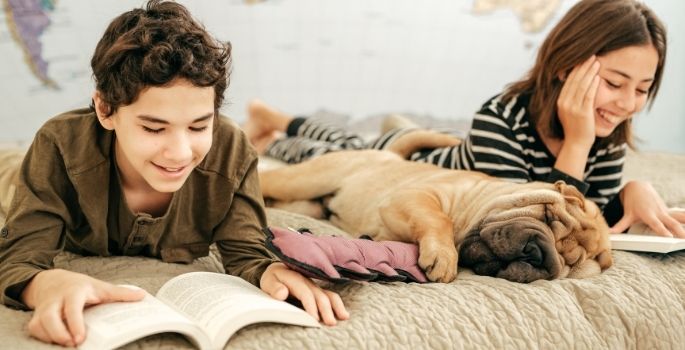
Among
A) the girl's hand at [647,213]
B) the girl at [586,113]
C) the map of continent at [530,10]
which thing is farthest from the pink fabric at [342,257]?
the map of continent at [530,10]

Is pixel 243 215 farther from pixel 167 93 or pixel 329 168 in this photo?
pixel 329 168

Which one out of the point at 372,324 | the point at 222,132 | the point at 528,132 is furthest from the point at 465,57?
the point at 372,324

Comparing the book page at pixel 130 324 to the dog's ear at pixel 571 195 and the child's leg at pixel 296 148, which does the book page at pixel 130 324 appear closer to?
the dog's ear at pixel 571 195

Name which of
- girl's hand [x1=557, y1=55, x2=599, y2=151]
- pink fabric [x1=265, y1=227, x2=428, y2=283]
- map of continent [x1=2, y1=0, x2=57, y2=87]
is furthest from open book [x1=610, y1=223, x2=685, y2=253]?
map of continent [x1=2, y1=0, x2=57, y2=87]

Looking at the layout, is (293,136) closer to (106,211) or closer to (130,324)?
(106,211)

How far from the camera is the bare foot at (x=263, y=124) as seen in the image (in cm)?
334

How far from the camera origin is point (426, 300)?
1576 millimetres

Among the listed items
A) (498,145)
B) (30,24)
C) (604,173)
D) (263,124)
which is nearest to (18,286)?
(498,145)

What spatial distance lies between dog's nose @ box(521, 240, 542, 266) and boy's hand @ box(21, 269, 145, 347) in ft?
2.80

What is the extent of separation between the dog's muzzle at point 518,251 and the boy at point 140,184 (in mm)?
453

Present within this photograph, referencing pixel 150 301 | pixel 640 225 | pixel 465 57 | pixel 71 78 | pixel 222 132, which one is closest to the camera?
pixel 150 301

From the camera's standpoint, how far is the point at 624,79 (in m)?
2.20

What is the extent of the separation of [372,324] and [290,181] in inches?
41.3

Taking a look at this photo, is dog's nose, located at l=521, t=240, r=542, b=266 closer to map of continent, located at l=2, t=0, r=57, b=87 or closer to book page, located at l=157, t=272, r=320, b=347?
book page, located at l=157, t=272, r=320, b=347
